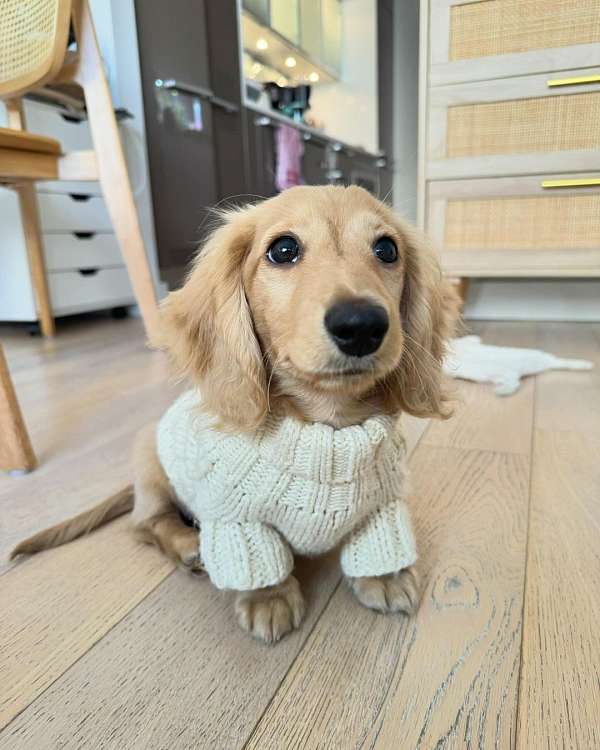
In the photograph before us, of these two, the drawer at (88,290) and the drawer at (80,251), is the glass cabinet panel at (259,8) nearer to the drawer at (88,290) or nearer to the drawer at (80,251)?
the drawer at (80,251)

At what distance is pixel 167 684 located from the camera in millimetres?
647

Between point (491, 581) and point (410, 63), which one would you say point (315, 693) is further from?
point (410, 63)

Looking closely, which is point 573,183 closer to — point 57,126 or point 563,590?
point 563,590

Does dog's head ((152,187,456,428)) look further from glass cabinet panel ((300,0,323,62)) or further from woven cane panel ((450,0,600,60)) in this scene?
glass cabinet panel ((300,0,323,62))

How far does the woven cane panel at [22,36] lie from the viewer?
1469mm

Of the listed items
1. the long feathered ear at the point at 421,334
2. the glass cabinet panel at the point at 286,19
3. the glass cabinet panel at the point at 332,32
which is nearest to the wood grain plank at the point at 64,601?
the long feathered ear at the point at 421,334

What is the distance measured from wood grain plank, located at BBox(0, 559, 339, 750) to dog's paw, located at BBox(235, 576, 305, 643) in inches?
0.5

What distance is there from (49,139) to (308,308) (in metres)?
1.35

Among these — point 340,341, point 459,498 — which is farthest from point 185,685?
point 459,498

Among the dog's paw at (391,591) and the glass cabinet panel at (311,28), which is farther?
the glass cabinet panel at (311,28)

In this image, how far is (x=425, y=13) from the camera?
7.18 ft

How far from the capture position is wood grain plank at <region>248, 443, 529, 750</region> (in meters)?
0.58

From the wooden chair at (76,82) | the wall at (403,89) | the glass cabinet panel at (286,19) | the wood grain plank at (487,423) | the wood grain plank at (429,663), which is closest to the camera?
the wood grain plank at (429,663)

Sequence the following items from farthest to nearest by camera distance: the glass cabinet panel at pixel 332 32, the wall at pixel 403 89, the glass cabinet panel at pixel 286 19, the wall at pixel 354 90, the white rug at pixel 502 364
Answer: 1. the wall at pixel 354 90
2. the glass cabinet panel at pixel 332 32
3. the wall at pixel 403 89
4. the glass cabinet panel at pixel 286 19
5. the white rug at pixel 502 364
